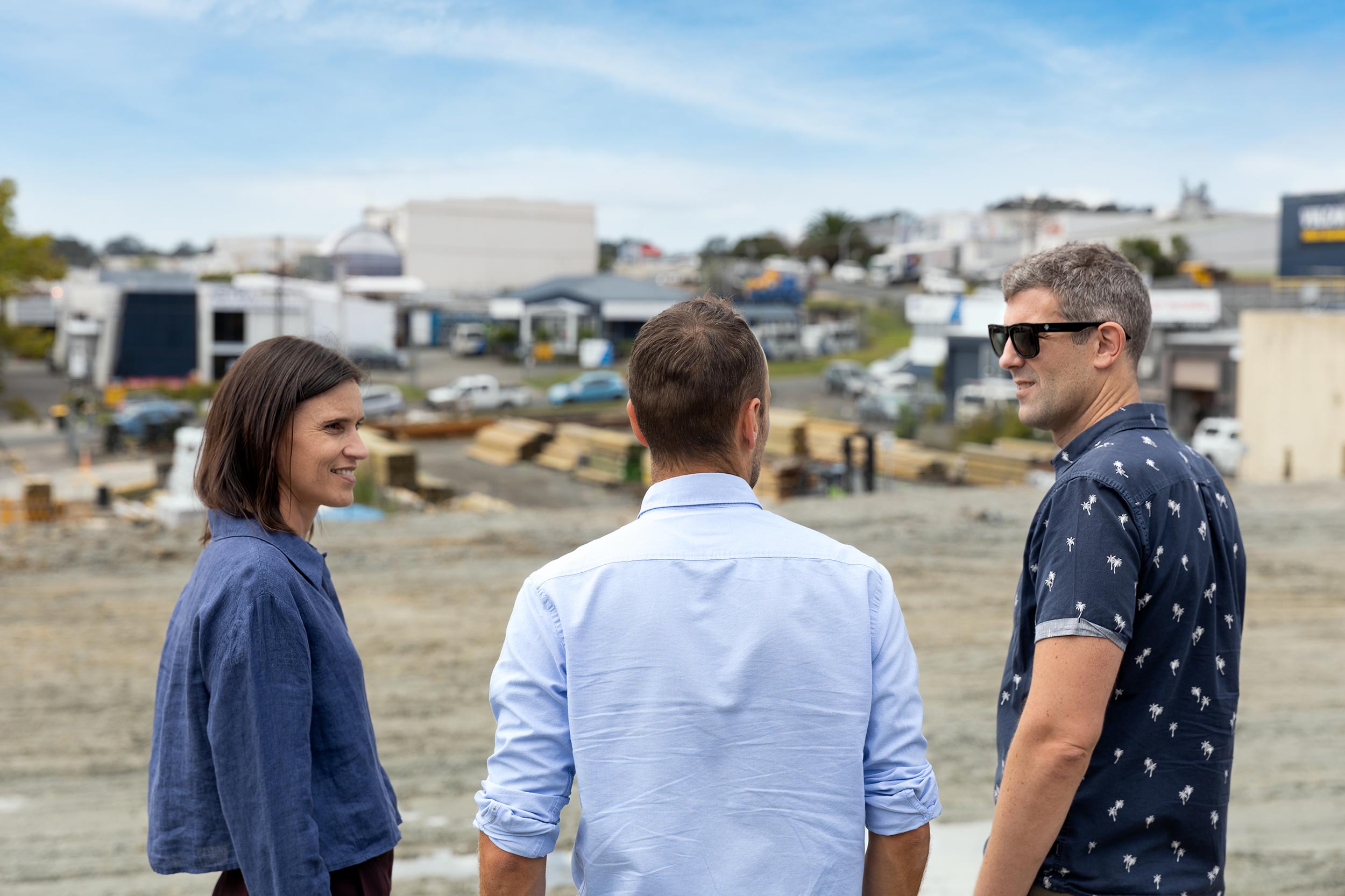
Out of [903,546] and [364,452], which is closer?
[364,452]

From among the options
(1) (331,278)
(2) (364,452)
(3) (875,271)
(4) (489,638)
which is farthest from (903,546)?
(3) (875,271)

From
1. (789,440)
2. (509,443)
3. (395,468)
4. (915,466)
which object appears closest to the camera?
(395,468)

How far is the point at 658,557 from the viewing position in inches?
77.4

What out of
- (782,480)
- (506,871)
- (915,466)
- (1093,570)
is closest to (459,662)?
(506,871)

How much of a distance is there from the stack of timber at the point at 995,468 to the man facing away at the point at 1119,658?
75.8ft

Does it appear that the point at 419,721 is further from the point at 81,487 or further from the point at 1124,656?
the point at 81,487

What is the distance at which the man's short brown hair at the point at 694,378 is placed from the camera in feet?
6.57

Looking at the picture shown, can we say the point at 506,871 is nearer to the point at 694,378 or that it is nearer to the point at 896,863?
the point at 896,863

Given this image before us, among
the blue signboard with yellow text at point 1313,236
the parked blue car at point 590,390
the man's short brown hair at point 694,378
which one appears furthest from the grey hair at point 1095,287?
the blue signboard with yellow text at point 1313,236

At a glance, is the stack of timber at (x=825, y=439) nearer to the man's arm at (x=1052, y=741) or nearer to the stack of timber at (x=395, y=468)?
the stack of timber at (x=395, y=468)

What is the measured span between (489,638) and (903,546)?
682 centimetres

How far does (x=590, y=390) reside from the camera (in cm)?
4372

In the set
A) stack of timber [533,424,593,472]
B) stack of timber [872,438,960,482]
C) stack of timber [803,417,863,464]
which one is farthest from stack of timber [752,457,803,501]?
stack of timber [533,424,593,472]

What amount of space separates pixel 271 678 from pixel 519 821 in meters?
0.71
